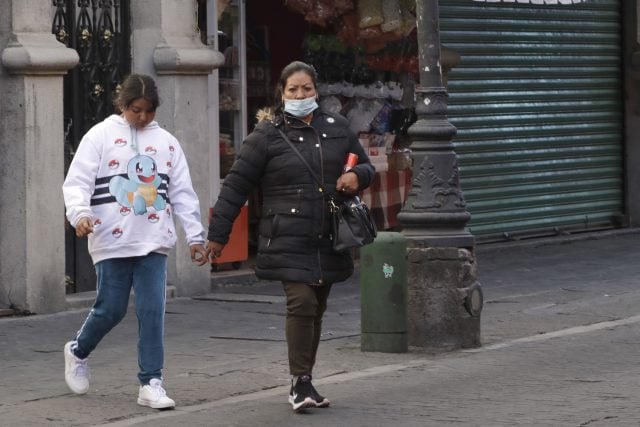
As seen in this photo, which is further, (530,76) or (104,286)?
(530,76)

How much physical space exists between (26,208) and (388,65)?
550cm

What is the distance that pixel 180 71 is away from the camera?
44.7 ft

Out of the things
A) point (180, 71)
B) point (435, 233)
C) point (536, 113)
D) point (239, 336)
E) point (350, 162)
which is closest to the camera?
point (350, 162)

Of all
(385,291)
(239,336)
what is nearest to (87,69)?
(239,336)

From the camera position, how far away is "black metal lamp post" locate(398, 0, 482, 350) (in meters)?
10.6

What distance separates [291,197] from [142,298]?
A: 0.95m

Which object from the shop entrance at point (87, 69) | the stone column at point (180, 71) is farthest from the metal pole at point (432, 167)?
the shop entrance at point (87, 69)

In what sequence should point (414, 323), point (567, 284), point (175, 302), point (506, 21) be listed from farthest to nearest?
point (506, 21), point (567, 284), point (175, 302), point (414, 323)

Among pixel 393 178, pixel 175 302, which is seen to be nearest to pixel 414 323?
pixel 175 302

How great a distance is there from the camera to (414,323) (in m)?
10.6

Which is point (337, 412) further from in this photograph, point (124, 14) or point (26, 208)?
point (124, 14)

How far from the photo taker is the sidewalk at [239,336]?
8.75 m

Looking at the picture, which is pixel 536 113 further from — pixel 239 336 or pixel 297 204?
pixel 297 204

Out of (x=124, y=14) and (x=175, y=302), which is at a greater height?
(x=124, y=14)
